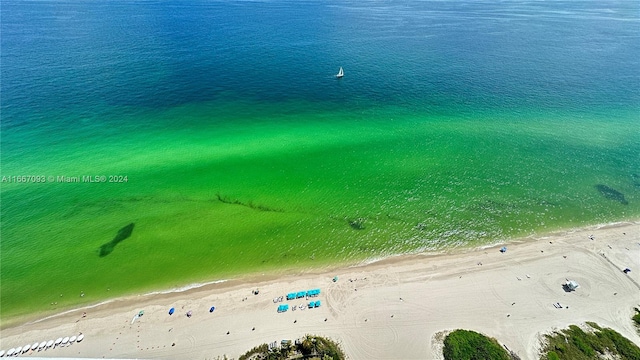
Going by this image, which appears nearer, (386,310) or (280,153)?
(386,310)

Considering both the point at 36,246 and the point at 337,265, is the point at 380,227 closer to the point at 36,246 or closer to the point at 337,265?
the point at 337,265

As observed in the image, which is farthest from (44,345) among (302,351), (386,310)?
(386,310)

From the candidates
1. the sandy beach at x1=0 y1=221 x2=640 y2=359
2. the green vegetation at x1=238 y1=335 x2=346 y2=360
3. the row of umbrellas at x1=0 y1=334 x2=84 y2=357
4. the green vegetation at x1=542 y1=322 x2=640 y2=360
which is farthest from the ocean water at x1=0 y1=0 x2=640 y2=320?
the green vegetation at x1=542 y1=322 x2=640 y2=360

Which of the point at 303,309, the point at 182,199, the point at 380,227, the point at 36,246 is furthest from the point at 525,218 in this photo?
the point at 36,246

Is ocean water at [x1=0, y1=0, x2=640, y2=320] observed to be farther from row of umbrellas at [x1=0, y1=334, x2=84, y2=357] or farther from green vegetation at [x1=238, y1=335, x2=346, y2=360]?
green vegetation at [x1=238, y1=335, x2=346, y2=360]

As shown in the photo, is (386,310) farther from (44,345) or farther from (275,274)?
(44,345)

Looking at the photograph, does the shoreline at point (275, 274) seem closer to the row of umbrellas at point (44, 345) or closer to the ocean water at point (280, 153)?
the ocean water at point (280, 153)

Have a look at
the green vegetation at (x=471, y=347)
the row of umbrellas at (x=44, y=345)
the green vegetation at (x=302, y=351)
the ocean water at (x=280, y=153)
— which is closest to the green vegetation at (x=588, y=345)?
the green vegetation at (x=471, y=347)
